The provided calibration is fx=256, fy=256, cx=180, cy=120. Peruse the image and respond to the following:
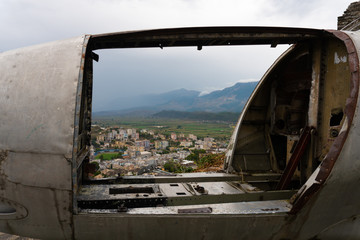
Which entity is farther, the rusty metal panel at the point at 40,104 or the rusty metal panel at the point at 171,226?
the rusty metal panel at the point at 171,226

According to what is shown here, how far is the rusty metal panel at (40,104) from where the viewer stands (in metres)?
2.69

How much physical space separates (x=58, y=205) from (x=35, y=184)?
33 centimetres

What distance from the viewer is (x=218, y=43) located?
3.72m

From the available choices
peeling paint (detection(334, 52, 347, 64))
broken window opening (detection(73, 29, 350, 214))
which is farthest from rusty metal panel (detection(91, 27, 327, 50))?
broken window opening (detection(73, 29, 350, 214))

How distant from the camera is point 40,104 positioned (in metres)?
2.75

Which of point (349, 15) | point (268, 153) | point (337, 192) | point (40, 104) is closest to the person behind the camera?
point (40, 104)

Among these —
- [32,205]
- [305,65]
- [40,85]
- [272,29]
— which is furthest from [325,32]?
[32,205]

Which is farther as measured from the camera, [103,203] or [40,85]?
[103,203]

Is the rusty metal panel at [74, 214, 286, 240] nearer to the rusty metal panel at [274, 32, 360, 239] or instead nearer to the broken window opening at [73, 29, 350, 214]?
the broken window opening at [73, 29, 350, 214]

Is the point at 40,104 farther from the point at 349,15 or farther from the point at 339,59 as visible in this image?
the point at 349,15

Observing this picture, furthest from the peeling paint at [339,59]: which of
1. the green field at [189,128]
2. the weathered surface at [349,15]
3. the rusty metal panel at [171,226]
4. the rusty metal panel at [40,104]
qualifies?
the green field at [189,128]

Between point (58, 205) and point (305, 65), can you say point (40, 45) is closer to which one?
point (58, 205)

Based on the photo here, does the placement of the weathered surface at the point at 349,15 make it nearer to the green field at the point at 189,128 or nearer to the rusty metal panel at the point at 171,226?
the rusty metal panel at the point at 171,226

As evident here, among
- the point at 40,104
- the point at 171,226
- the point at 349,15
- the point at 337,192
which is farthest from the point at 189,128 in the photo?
the point at 40,104
